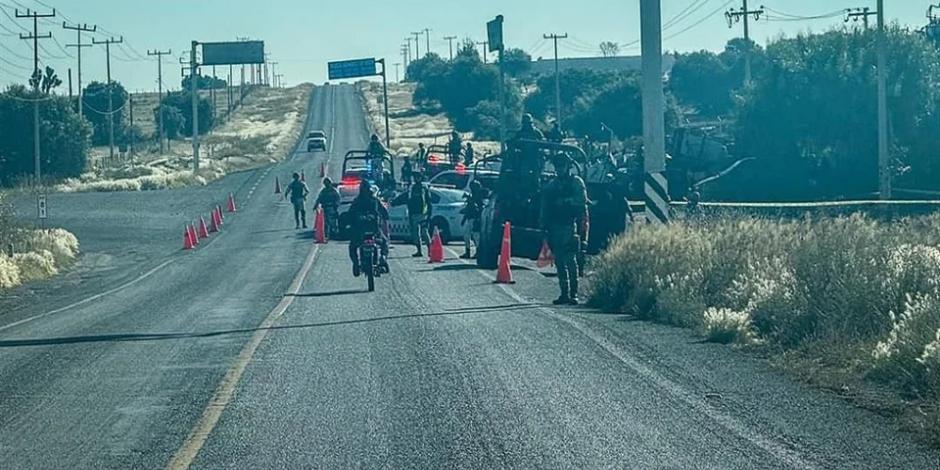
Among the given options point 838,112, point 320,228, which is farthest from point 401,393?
point 838,112

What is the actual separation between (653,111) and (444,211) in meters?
12.5

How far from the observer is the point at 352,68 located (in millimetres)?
94875

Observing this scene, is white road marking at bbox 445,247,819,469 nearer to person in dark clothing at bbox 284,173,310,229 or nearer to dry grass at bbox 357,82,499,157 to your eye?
person in dark clothing at bbox 284,173,310,229

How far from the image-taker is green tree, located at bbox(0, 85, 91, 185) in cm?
8738

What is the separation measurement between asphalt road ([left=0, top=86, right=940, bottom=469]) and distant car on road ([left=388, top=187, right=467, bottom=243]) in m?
15.6

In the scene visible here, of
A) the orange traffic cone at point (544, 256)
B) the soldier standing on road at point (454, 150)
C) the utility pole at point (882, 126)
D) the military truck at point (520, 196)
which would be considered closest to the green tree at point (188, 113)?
the soldier standing on road at point (454, 150)

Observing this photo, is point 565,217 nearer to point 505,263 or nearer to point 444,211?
point 505,263

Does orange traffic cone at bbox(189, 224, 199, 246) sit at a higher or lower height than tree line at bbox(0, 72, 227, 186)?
lower

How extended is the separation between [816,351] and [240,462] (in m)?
6.37

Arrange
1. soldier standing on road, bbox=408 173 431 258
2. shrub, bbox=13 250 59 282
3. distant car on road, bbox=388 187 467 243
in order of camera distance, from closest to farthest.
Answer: soldier standing on road, bbox=408 173 431 258 < shrub, bbox=13 250 59 282 < distant car on road, bbox=388 187 467 243

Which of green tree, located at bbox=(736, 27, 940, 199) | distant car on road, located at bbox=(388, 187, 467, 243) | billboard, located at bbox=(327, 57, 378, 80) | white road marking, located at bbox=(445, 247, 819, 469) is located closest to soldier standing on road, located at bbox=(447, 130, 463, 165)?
distant car on road, located at bbox=(388, 187, 467, 243)

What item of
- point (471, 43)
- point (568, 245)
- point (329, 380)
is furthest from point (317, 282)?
point (471, 43)

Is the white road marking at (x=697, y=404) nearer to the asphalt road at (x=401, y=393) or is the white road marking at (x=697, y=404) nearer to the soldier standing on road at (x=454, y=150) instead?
the asphalt road at (x=401, y=393)

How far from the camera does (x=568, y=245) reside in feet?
66.6
